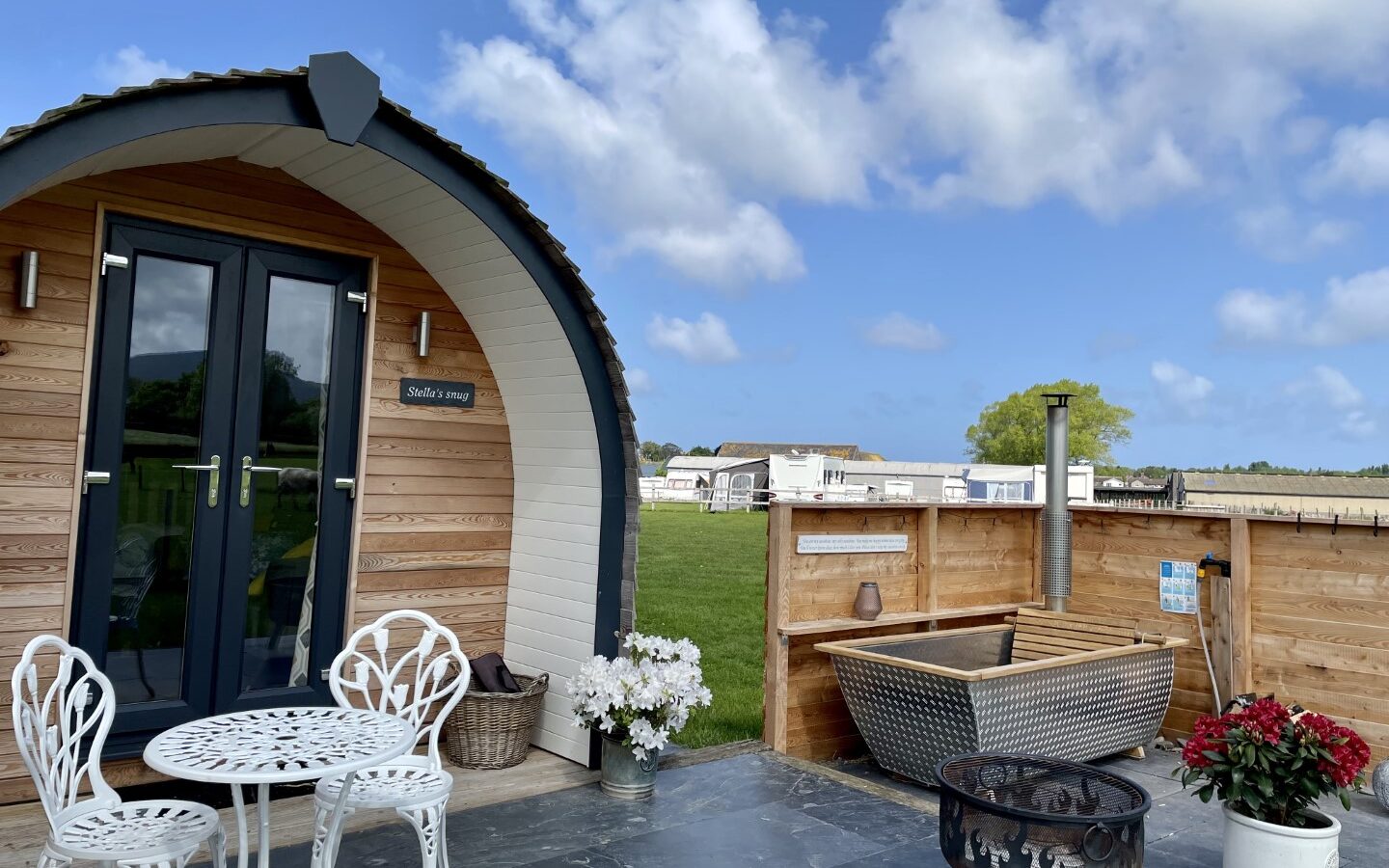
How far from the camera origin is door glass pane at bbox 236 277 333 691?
4148mm

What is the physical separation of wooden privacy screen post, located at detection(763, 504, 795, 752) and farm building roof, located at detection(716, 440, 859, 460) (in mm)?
50252

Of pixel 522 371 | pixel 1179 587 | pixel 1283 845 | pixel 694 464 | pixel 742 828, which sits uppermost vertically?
pixel 694 464

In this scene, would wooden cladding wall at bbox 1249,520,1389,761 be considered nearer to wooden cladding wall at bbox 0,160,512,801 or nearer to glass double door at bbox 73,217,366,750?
wooden cladding wall at bbox 0,160,512,801

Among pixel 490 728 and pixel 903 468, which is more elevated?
pixel 903 468

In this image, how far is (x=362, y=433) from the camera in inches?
175

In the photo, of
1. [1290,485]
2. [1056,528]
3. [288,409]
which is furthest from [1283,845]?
[1290,485]

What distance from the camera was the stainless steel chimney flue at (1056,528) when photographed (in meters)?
5.75

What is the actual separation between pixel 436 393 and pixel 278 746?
244cm

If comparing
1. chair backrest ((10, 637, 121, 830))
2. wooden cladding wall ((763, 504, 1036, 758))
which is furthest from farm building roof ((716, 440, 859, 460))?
chair backrest ((10, 637, 121, 830))

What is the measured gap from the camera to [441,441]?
468 cm

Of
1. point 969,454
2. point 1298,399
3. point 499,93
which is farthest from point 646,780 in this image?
point 969,454

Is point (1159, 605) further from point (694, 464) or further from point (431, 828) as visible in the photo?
point (694, 464)

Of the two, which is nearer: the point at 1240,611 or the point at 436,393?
the point at 436,393

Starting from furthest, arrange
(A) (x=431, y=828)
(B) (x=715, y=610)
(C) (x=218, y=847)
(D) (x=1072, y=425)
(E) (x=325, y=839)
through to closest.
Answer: (D) (x=1072, y=425) < (B) (x=715, y=610) < (A) (x=431, y=828) < (E) (x=325, y=839) < (C) (x=218, y=847)
